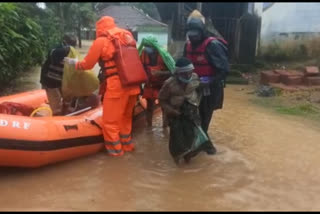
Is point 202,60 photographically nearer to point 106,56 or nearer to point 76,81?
point 106,56

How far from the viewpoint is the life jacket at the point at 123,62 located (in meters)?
5.00

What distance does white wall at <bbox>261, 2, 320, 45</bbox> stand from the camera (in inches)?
509

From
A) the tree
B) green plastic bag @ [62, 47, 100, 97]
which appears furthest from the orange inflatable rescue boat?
the tree

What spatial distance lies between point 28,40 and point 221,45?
558cm

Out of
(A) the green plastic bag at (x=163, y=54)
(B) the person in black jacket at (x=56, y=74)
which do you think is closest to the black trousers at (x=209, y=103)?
(A) the green plastic bag at (x=163, y=54)

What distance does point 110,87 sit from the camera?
5.05m

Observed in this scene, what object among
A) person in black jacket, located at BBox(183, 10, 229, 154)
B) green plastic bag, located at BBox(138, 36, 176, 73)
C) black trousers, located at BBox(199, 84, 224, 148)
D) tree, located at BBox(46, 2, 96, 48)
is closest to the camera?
person in black jacket, located at BBox(183, 10, 229, 154)

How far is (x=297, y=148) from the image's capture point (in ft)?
18.9

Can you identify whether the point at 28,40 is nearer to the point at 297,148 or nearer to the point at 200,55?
the point at 200,55

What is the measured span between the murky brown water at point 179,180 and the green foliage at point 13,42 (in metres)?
3.38

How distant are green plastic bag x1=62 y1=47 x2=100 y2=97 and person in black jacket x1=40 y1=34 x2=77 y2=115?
137mm

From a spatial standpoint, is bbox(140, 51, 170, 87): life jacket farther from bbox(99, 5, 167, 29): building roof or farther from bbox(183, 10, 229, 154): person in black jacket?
bbox(99, 5, 167, 29): building roof

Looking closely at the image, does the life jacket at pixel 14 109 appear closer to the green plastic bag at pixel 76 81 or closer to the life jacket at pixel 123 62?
the green plastic bag at pixel 76 81

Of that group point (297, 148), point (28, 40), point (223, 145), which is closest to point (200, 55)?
point (223, 145)
